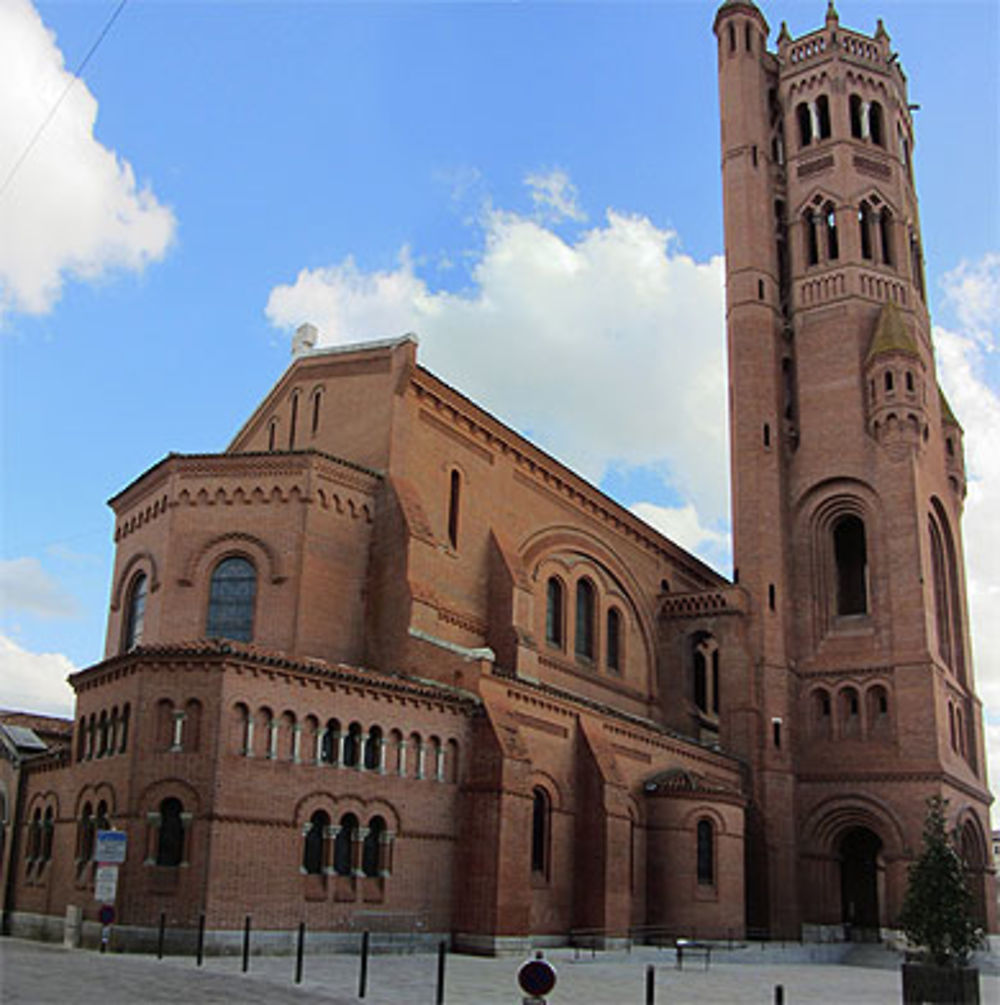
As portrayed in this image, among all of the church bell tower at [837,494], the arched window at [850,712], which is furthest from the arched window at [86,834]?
the arched window at [850,712]

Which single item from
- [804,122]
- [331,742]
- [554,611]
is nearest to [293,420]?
[554,611]

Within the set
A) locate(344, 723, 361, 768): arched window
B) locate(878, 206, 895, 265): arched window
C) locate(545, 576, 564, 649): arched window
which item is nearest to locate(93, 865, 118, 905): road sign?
locate(344, 723, 361, 768): arched window

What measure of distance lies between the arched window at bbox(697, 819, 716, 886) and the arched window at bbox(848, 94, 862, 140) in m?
30.8

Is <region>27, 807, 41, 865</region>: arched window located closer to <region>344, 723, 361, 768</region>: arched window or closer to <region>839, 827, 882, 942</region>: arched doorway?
<region>344, 723, 361, 768</region>: arched window

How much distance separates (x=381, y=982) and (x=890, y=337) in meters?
34.1

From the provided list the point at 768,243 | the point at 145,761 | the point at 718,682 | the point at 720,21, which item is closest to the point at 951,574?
the point at 718,682

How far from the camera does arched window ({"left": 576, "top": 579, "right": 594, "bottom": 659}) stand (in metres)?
39.8

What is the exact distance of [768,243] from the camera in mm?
48281

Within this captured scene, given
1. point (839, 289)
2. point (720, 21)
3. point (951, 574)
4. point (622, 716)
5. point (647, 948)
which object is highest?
point (720, 21)

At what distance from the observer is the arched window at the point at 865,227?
4762cm

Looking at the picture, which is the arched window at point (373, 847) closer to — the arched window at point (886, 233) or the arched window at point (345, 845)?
the arched window at point (345, 845)

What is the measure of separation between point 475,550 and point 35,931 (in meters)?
15.1

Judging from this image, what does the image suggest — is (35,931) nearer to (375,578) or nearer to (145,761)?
(145,761)

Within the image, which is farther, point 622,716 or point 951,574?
point 951,574
